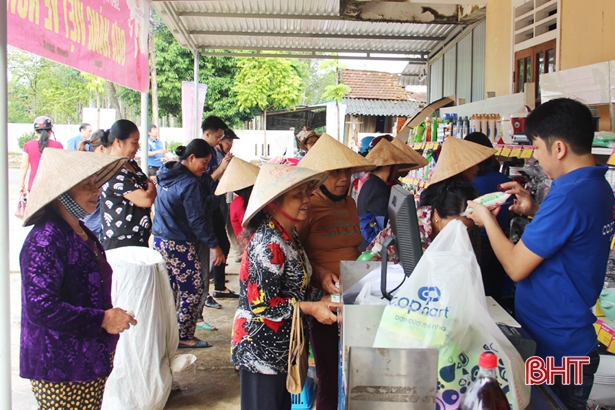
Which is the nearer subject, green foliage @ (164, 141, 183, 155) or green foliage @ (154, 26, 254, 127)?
green foliage @ (154, 26, 254, 127)

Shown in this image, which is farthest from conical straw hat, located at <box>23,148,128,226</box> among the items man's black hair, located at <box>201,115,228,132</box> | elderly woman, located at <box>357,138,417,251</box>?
man's black hair, located at <box>201,115,228,132</box>

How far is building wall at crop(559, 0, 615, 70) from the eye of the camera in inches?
169

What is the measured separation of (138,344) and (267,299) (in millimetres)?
1549

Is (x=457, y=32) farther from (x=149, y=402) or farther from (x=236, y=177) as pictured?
(x=149, y=402)

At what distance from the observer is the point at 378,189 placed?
4.08 metres

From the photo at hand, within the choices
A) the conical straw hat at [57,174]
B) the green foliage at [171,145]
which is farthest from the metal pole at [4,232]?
the green foliage at [171,145]

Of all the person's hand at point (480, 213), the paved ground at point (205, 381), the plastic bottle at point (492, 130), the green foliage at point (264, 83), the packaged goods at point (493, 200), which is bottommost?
the paved ground at point (205, 381)

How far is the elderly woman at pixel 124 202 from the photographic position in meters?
3.86

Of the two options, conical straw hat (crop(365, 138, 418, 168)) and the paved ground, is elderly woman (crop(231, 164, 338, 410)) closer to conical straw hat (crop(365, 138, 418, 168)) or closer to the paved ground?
the paved ground

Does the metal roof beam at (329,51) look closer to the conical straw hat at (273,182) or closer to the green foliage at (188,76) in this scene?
the conical straw hat at (273,182)

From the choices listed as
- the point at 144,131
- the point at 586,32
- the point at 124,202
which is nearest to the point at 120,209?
the point at 124,202

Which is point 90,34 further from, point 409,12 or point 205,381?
point 409,12

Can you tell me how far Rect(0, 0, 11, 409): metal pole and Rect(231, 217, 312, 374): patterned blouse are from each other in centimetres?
100
